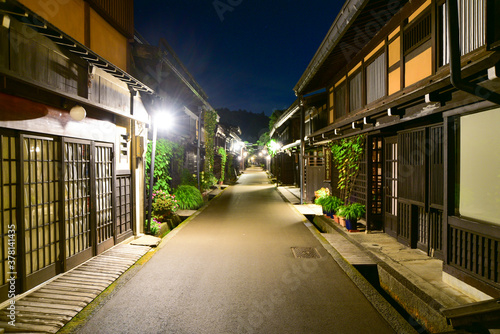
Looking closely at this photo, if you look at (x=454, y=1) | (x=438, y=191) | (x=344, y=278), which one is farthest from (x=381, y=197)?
(x=454, y=1)

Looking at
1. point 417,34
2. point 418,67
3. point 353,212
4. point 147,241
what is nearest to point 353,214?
point 353,212

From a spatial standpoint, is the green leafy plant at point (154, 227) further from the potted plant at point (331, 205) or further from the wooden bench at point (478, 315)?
the wooden bench at point (478, 315)

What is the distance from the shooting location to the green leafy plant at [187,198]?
15.4 m

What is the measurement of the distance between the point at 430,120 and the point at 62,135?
904 centimetres

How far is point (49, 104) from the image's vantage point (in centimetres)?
574

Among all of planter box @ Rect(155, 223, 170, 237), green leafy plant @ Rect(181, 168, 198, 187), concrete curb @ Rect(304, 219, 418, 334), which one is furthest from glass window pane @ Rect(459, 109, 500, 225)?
green leafy plant @ Rect(181, 168, 198, 187)

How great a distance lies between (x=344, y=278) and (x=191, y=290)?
3464mm

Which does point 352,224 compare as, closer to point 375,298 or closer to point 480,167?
point 375,298

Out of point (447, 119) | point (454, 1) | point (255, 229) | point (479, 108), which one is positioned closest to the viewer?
point (454, 1)

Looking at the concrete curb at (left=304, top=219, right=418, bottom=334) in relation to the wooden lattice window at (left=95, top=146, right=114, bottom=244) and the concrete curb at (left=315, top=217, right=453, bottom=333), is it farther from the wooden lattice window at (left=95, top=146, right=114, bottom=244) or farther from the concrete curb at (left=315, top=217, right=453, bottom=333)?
the wooden lattice window at (left=95, top=146, right=114, bottom=244)

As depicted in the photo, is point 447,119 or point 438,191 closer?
point 447,119

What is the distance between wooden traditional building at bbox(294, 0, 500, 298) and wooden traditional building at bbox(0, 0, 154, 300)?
23.6ft

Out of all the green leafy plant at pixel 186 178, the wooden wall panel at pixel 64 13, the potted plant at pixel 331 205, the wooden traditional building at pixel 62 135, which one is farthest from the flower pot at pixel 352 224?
the green leafy plant at pixel 186 178

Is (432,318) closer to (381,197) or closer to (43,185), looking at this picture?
(381,197)
